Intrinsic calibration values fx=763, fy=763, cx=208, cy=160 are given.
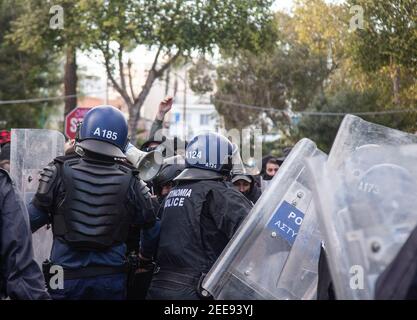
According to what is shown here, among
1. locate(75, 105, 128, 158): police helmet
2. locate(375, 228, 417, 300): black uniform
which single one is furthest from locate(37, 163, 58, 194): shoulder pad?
locate(375, 228, 417, 300): black uniform

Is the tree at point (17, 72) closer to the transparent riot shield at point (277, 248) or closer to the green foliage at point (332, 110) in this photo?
the green foliage at point (332, 110)

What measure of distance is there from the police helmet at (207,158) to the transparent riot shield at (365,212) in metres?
1.97

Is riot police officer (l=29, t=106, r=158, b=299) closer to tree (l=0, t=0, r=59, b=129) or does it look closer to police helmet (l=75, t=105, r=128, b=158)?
→ police helmet (l=75, t=105, r=128, b=158)

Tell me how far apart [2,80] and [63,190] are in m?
23.7

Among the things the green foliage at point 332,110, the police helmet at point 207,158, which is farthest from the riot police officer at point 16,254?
the green foliage at point 332,110

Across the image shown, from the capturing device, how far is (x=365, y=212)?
7.77 feet

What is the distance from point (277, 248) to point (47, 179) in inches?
53.8

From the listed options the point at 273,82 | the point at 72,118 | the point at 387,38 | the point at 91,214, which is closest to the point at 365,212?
the point at 91,214

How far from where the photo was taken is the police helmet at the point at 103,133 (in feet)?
14.1

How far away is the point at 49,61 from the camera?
1113 inches

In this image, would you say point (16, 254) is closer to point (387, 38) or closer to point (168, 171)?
point (168, 171)
